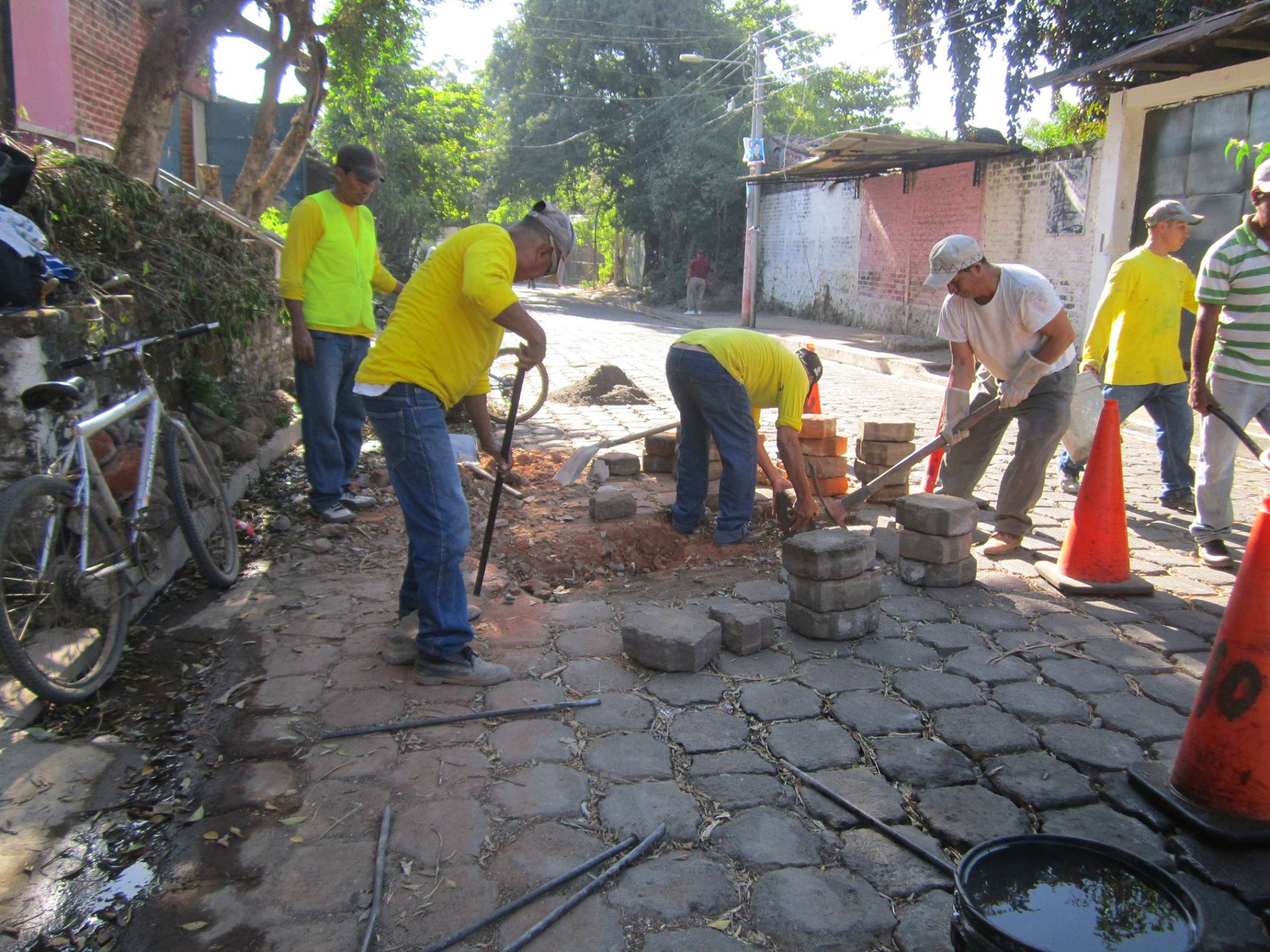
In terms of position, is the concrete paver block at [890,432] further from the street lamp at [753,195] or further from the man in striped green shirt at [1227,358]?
the street lamp at [753,195]

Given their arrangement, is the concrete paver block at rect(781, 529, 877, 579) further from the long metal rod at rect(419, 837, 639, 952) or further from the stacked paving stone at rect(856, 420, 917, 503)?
the stacked paving stone at rect(856, 420, 917, 503)

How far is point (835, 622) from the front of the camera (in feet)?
13.1

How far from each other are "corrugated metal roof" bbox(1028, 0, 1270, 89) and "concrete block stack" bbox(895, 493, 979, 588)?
241 inches

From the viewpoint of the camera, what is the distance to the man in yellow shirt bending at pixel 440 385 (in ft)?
11.1

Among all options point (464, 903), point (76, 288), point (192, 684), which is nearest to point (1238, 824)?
point (464, 903)

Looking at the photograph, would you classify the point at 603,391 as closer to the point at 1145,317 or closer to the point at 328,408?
the point at 328,408

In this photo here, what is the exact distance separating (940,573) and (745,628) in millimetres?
1350

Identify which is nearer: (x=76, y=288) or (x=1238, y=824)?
(x=1238, y=824)

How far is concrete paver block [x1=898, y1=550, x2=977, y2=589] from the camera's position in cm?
470

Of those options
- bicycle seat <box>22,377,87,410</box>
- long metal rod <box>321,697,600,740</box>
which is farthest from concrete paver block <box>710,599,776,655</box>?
bicycle seat <box>22,377,87,410</box>

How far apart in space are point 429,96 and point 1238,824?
962 inches

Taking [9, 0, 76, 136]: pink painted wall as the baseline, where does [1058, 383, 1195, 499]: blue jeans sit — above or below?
below

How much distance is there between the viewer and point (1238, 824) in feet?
8.91

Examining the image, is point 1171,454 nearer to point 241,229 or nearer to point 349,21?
point 241,229
